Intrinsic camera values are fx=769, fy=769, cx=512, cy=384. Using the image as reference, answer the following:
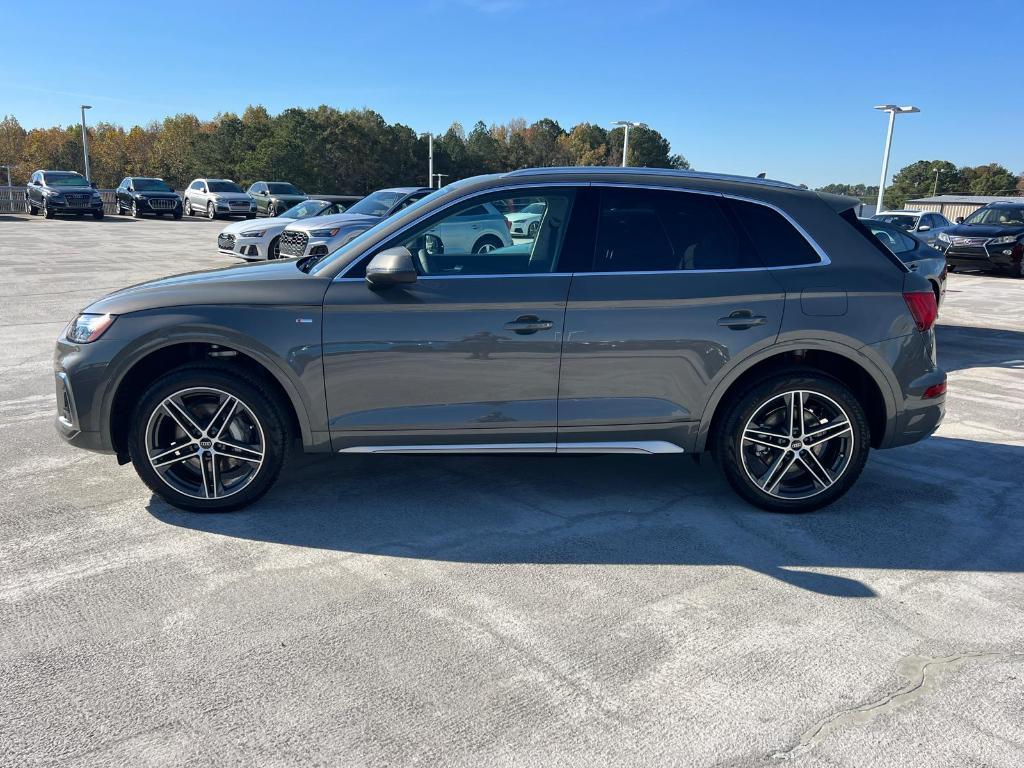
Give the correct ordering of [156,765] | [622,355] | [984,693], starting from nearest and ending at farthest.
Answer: [156,765]
[984,693]
[622,355]

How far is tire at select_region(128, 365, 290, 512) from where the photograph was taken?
4.02m

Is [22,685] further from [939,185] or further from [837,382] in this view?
[939,185]

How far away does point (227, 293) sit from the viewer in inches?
159

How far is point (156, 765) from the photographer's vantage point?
93.1 inches

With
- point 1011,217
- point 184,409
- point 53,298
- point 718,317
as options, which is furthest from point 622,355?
point 1011,217

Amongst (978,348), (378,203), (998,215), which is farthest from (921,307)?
(998,215)

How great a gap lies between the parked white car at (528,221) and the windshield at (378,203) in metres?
10.6

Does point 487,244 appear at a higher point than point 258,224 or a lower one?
higher

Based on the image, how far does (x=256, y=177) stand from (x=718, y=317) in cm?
6404

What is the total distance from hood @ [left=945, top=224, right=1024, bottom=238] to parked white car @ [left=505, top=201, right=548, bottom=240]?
19.2m

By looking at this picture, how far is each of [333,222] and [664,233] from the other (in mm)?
10195

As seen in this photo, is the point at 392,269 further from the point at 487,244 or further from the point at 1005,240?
the point at 1005,240

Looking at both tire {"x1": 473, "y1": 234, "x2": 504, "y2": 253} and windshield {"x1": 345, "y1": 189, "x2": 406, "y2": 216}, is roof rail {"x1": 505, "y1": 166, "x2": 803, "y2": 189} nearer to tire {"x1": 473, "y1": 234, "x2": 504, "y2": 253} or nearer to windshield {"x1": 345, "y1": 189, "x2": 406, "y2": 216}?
tire {"x1": 473, "y1": 234, "x2": 504, "y2": 253}

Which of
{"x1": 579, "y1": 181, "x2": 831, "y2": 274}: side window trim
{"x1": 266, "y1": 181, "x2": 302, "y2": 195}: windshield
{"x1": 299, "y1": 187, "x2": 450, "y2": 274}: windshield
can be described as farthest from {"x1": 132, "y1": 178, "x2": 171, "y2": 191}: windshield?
{"x1": 579, "y1": 181, "x2": 831, "y2": 274}: side window trim
